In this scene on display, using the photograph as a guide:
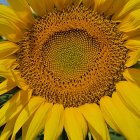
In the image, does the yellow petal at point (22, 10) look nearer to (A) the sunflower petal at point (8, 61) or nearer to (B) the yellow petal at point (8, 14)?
(B) the yellow petal at point (8, 14)

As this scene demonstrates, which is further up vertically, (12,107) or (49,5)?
(49,5)

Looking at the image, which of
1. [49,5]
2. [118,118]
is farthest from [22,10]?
[118,118]

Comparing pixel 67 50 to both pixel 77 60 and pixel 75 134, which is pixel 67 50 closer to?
pixel 77 60

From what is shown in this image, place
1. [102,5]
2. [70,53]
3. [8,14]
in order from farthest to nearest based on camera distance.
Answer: [70,53] < [102,5] < [8,14]

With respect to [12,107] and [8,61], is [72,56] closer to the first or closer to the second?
[8,61]

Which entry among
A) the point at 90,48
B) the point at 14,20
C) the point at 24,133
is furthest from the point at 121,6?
the point at 24,133

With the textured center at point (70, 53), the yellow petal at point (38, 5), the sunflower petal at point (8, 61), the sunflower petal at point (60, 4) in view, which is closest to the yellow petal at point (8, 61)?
the sunflower petal at point (8, 61)
